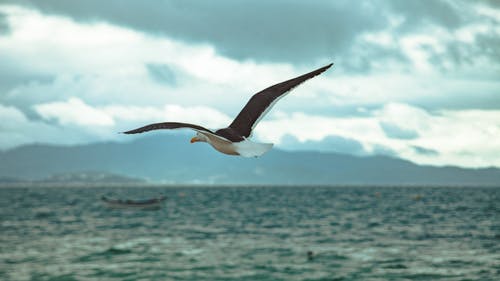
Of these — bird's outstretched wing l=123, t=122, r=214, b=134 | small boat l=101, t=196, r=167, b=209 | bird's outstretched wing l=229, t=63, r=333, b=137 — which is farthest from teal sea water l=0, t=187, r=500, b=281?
bird's outstretched wing l=123, t=122, r=214, b=134

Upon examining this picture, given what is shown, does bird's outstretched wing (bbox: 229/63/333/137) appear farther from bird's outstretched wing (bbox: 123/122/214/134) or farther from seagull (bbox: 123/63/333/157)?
bird's outstretched wing (bbox: 123/122/214/134)

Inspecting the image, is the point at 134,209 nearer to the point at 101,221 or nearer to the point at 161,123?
the point at 101,221

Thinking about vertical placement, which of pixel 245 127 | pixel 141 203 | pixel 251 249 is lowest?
pixel 251 249

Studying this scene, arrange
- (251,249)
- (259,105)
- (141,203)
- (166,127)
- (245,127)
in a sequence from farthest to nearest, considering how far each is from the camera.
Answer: (141,203)
(251,249)
(259,105)
(245,127)
(166,127)

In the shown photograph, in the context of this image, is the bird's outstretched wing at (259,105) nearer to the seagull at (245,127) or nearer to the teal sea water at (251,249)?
the seagull at (245,127)

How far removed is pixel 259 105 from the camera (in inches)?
396

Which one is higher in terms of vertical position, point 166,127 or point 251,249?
point 166,127

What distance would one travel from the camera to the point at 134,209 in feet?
269

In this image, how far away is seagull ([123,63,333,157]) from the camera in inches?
299

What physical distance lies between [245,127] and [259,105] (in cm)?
66

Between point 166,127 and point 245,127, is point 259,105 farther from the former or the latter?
point 166,127

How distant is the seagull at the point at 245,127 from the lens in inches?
299

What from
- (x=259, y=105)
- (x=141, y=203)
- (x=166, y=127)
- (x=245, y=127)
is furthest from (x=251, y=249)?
(x=141, y=203)

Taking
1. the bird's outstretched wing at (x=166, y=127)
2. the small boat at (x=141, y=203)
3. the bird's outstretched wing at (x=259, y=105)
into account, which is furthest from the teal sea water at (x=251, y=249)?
the bird's outstretched wing at (x=166, y=127)
